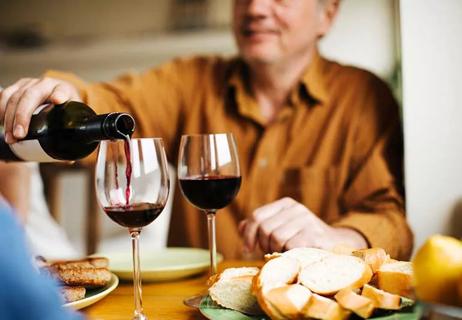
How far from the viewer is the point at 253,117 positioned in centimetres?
168

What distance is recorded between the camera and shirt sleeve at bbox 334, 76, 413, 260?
1.31 metres

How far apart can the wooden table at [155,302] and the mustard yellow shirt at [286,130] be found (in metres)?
0.57

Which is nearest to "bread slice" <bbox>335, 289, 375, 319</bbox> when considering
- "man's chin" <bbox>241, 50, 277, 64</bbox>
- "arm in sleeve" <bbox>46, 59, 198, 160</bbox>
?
"man's chin" <bbox>241, 50, 277, 64</bbox>

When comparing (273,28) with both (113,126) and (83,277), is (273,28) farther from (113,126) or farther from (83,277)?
(83,277)

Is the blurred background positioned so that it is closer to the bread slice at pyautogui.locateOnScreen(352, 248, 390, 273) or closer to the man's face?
the man's face

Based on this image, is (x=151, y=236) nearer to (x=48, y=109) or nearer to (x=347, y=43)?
(x=347, y=43)

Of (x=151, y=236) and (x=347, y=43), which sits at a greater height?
(x=347, y=43)

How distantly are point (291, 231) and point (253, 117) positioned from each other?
661 mm

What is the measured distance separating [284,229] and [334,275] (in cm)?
35

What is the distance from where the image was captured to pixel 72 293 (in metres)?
0.82

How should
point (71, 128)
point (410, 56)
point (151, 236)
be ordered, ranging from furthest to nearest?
point (151, 236), point (410, 56), point (71, 128)

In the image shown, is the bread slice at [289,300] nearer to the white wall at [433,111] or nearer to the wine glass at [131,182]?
the wine glass at [131,182]

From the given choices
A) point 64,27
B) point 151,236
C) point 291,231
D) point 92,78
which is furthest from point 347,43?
point 64,27

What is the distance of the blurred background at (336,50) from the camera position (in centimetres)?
137
